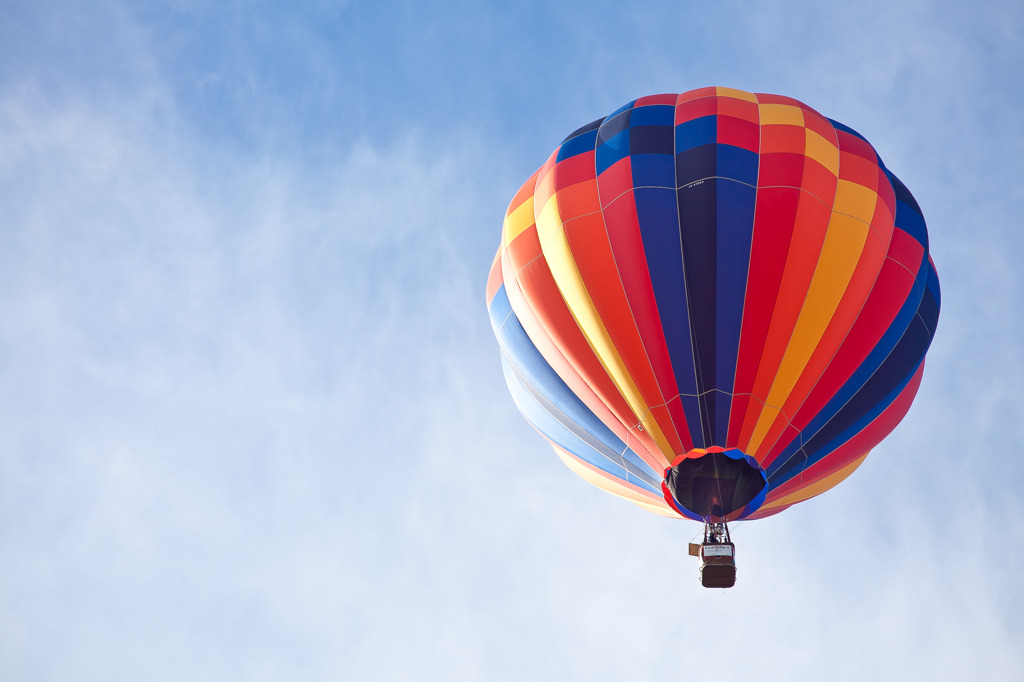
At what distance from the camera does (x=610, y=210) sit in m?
11.0

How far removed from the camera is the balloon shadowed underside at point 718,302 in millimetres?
10070

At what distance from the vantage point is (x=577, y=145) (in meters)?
12.0

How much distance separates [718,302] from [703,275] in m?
0.35

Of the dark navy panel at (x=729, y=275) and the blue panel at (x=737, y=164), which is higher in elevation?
the blue panel at (x=737, y=164)

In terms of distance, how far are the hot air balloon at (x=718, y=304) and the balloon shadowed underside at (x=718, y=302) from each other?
0.07ft

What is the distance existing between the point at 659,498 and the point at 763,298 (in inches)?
97.5

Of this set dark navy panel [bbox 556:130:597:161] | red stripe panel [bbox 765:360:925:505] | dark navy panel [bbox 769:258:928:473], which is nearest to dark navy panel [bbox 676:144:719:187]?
dark navy panel [bbox 556:130:597:161]

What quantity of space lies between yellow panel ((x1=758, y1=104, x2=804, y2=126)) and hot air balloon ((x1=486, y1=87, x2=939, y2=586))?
0.09ft

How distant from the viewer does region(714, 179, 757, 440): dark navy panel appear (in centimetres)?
998

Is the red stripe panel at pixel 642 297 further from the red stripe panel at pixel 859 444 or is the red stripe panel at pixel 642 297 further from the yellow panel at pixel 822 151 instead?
the yellow panel at pixel 822 151

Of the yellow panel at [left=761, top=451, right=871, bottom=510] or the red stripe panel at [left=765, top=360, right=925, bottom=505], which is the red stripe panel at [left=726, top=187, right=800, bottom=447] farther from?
the yellow panel at [left=761, top=451, right=871, bottom=510]

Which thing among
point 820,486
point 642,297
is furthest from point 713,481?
point 820,486

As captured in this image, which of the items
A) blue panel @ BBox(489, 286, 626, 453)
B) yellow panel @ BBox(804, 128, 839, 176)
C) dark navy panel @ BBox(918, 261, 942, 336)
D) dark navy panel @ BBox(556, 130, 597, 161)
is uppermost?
dark navy panel @ BBox(556, 130, 597, 161)

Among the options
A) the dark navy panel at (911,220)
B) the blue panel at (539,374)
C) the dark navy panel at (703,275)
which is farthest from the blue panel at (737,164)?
the blue panel at (539,374)
